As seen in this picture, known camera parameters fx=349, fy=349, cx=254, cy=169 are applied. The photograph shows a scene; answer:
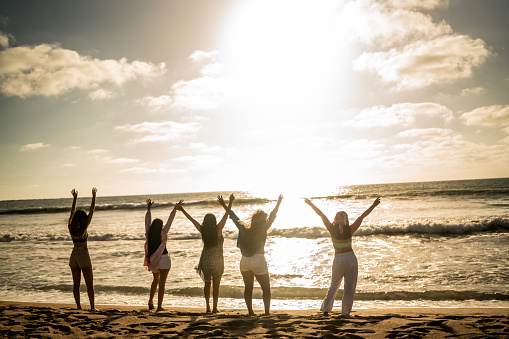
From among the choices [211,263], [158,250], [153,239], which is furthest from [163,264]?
[211,263]

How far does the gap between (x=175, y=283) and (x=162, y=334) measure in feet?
17.9

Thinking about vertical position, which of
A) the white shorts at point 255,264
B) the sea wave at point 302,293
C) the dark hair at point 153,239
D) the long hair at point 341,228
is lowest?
the sea wave at point 302,293

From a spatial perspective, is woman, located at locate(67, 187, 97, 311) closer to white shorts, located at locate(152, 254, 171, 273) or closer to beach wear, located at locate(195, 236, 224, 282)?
white shorts, located at locate(152, 254, 171, 273)

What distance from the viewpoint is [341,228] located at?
6418 mm

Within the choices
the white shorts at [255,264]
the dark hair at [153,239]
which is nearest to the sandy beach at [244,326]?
the white shorts at [255,264]

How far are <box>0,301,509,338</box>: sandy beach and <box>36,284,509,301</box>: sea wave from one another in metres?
2.79

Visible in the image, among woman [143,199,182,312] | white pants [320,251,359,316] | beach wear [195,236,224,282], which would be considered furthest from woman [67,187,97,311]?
white pants [320,251,359,316]

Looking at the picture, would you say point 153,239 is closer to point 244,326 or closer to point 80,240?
point 80,240

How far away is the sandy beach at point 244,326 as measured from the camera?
501 centimetres

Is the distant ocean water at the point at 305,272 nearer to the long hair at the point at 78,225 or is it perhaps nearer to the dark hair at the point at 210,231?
the dark hair at the point at 210,231

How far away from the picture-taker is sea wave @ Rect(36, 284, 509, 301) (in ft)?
27.7

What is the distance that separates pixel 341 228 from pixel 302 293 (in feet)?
11.5

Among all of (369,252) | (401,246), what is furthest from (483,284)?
(401,246)

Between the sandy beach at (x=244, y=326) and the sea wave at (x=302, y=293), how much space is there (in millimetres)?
2786
